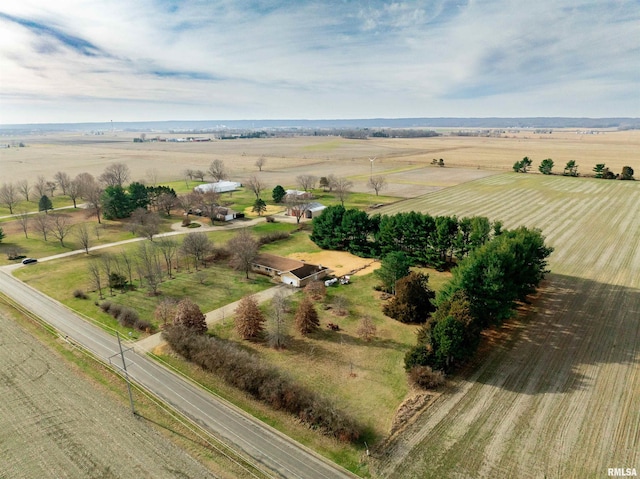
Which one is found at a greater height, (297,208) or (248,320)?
(297,208)

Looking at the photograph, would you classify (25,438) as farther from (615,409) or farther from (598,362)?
(598,362)

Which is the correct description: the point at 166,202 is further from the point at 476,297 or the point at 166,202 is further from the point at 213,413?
the point at 476,297

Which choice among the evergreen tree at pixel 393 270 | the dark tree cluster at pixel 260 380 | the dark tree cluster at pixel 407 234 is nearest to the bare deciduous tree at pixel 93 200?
the dark tree cluster at pixel 407 234

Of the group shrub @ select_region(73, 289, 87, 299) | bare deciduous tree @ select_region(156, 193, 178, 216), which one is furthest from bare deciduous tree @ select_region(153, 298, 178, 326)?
bare deciduous tree @ select_region(156, 193, 178, 216)

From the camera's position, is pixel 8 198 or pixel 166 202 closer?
pixel 166 202

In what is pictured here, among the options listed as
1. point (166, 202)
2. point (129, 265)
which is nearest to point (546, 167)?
point (166, 202)

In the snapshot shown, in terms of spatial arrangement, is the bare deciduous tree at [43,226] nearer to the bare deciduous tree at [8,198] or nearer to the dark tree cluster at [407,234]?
the bare deciduous tree at [8,198]

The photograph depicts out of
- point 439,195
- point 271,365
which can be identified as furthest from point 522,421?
point 439,195
